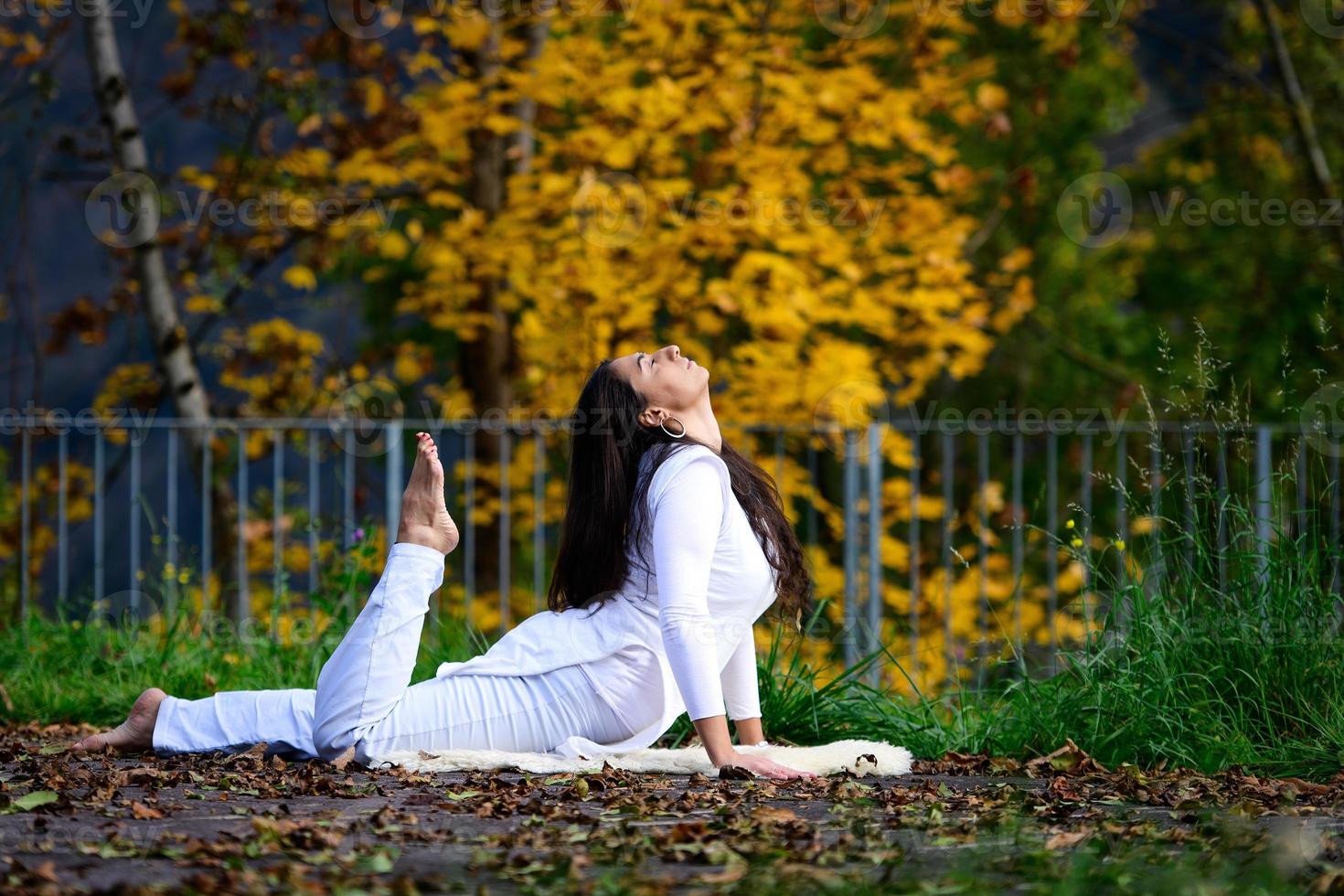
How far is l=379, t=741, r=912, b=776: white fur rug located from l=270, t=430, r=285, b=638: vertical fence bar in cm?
187

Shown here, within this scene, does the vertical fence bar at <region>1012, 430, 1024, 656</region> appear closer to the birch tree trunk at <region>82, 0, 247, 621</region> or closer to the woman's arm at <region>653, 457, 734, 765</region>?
the woman's arm at <region>653, 457, 734, 765</region>

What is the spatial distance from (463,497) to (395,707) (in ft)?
13.2

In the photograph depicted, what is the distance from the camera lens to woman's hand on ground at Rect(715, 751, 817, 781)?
340cm

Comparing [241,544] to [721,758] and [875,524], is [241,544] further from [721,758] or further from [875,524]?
[721,758]

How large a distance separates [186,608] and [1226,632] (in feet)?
12.7

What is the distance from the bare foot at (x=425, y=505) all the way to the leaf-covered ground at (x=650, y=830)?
585 mm

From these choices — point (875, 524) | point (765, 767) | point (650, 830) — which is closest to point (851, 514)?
point (875, 524)

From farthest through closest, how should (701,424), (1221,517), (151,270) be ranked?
1. (151,270)
2. (1221,517)
3. (701,424)

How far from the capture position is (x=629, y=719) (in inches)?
147

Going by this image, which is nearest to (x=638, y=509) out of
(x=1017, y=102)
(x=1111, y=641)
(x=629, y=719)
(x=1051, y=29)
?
(x=629, y=719)

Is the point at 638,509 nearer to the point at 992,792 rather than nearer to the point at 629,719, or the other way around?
the point at 629,719

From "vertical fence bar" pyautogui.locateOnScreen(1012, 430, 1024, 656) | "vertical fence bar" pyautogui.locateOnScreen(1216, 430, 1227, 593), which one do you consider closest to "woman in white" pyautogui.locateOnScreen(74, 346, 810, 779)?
"vertical fence bar" pyautogui.locateOnScreen(1012, 430, 1024, 656)

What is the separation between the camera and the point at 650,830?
9.29 feet

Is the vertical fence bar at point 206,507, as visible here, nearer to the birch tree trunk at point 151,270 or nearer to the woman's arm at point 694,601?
the birch tree trunk at point 151,270
